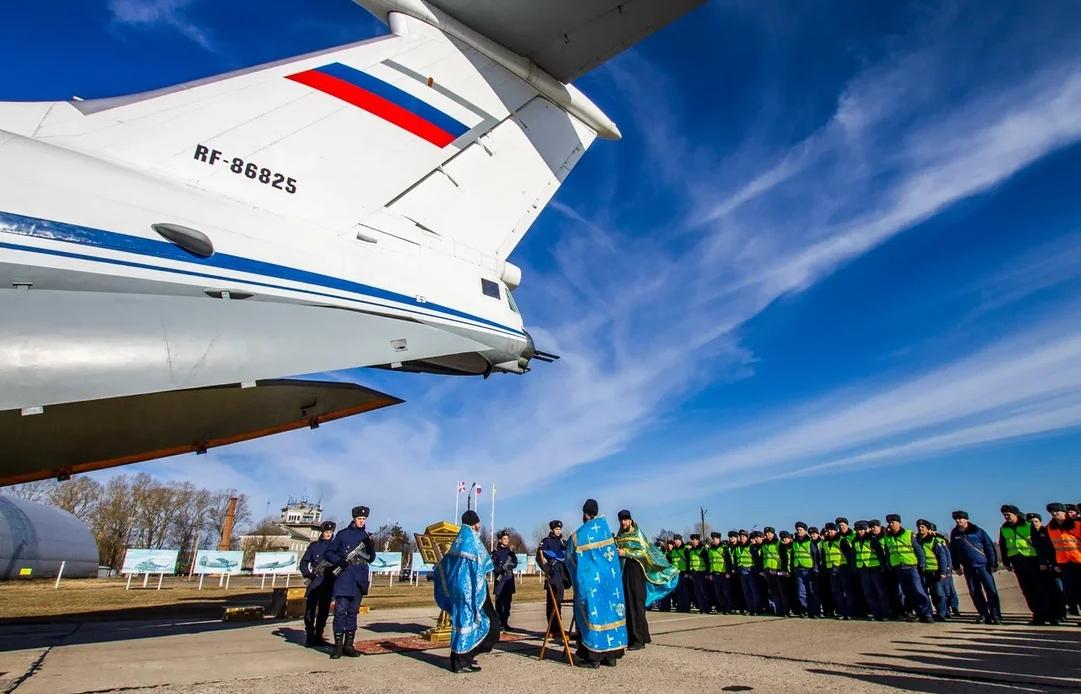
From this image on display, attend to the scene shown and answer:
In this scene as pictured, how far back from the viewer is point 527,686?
4.06 metres

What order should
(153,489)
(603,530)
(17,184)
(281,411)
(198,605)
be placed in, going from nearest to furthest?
1. (17,184)
2. (603,530)
3. (281,411)
4. (198,605)
5. (153,489)

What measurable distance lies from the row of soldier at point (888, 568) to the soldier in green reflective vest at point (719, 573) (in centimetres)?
2

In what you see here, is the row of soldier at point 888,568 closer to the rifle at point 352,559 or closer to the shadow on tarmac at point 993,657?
the shadow on tarmac at point 993,657

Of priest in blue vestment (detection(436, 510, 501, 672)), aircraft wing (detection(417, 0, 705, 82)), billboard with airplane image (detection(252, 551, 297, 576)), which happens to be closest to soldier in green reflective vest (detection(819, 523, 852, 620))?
priest in blue vestment (detection(436, 510, 501, 672))

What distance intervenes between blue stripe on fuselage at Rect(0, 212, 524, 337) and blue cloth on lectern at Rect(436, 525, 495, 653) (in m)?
2.18

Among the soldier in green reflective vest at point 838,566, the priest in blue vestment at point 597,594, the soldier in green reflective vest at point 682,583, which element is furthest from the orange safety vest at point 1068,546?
the priest in blue vestment at point 597,594

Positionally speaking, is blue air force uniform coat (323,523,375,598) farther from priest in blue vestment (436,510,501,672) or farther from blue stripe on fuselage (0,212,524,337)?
blue stripe on fuselage (0,212,524,337)

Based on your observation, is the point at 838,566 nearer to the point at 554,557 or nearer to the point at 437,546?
the point at 554,557

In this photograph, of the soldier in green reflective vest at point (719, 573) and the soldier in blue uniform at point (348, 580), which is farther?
the soldier in green reflective vest at point (719, 573)

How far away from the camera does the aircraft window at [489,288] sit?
643 cm

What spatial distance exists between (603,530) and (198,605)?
1013 centimetres

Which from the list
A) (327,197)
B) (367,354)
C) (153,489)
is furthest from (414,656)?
(153,489)

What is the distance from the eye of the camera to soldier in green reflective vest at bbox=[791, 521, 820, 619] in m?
9.42

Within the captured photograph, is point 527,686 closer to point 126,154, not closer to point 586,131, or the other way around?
point 126,154
